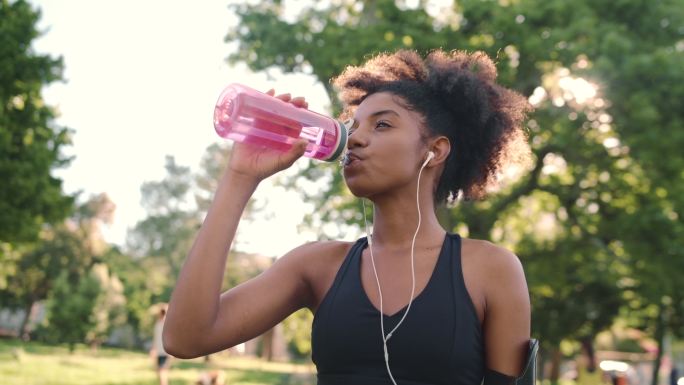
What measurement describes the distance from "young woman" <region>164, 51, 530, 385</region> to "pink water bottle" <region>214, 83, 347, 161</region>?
38 mm

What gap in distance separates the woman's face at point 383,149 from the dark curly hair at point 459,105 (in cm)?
6

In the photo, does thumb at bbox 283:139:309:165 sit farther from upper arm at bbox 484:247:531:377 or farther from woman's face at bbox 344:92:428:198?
upper arm at bbox 484:247:531:377

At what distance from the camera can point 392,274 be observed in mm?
2039

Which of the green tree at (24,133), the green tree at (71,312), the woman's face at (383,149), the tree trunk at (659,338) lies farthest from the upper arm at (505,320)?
the green tree at (71,312)

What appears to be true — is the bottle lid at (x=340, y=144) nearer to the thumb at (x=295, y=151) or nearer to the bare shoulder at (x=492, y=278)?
the thumb at (x=295, y=151)

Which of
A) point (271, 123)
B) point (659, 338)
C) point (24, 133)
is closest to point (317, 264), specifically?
point (271, 123)

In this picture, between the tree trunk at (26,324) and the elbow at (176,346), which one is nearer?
the elbow at (176,346)

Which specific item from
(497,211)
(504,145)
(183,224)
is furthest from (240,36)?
(183,224)

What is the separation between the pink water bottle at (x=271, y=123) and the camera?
78.9 inches

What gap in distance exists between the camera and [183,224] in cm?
5306

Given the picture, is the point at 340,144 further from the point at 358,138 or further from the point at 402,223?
the point at 402,223

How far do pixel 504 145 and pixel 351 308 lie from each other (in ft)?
2.83

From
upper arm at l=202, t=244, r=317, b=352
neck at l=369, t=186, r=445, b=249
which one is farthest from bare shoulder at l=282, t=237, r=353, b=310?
neck at l=369, t=186, r=445, b=249

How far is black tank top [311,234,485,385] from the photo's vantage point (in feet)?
6.06
